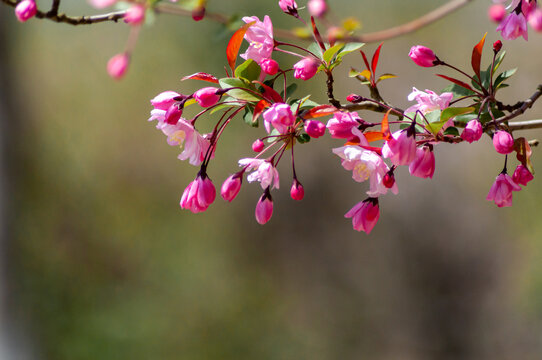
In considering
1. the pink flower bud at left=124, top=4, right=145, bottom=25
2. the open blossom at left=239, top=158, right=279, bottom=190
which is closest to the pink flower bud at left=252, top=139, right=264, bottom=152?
the open blossom at left=239, top=158, right=279, bottom=190

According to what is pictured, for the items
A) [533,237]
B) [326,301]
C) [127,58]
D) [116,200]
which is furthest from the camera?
[116,200]

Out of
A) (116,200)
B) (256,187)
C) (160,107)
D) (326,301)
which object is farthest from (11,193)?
(160,107)

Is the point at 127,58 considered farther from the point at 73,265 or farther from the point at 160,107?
the point at 73,265

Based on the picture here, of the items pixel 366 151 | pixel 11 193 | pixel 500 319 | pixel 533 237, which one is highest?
pixel 366 151

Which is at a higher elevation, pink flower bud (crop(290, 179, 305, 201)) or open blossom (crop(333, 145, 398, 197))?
open blossom (crop(333, 145, 398, 197))

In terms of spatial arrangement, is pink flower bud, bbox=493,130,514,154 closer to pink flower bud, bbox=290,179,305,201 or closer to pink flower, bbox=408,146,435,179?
pink flower, bbox=408,146,435,179

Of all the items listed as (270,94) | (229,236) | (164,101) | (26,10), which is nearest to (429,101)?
(270,94)

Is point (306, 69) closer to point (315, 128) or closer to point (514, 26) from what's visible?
point (315, 128)
